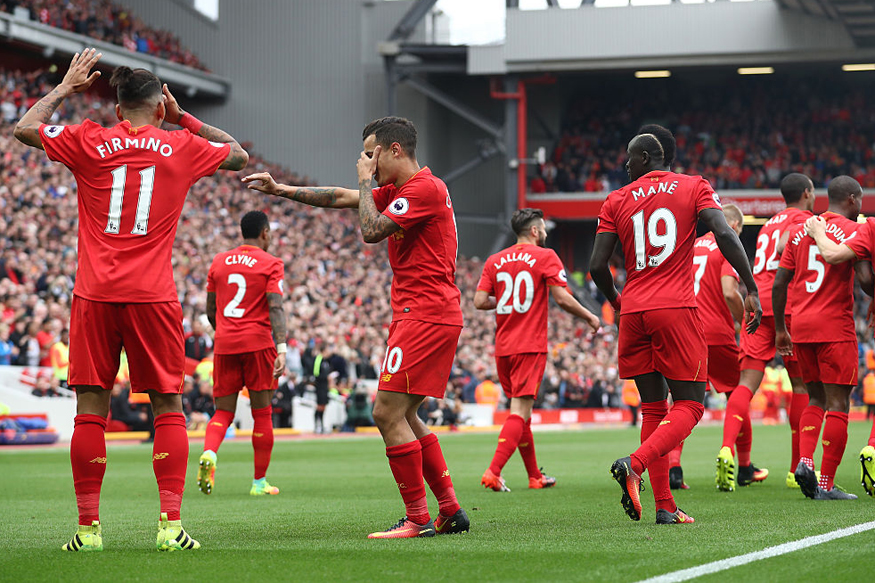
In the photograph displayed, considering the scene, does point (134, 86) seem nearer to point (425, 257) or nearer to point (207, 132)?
point (207, 132)

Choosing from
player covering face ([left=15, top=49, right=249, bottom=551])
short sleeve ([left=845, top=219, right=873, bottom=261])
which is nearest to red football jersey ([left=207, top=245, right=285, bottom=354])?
player covering face ([left=15, top=49, right=249, bottom=551])

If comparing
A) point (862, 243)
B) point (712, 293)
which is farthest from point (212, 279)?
point (862, 243)

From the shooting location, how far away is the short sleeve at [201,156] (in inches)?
242

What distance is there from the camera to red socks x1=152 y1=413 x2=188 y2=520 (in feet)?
19.6

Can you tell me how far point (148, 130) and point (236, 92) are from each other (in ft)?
128

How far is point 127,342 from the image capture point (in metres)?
5.98

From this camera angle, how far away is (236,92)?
145 ft

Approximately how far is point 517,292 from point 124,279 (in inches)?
199

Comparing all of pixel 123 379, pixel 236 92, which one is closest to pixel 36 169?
pixel 123 379

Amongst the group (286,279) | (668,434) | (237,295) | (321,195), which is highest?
(286,279)

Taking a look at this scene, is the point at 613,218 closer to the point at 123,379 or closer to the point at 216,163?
the point at 216,163

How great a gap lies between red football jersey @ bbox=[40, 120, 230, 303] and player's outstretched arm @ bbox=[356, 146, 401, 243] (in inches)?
40.4

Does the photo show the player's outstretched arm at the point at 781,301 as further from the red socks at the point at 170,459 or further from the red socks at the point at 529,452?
the red socks at the point at 170,459

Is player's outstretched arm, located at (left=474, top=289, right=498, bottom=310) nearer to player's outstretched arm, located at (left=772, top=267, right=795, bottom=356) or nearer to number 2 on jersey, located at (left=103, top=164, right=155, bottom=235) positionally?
player's outstretched arm, located at (left=772, top=267, right=795, bottom=356)
